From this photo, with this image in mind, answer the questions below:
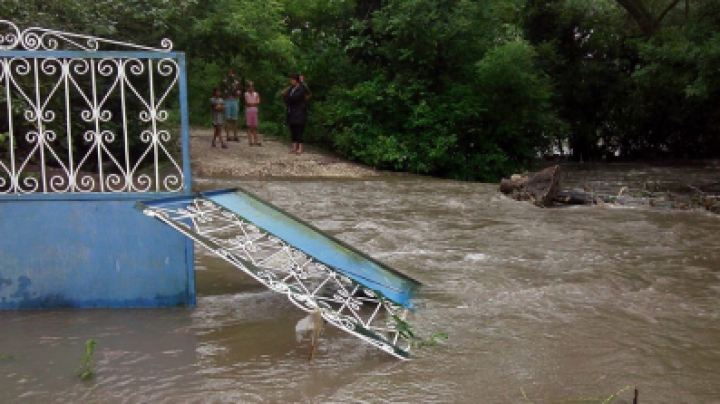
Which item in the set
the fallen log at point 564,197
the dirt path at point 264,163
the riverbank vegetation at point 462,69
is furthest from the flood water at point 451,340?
the riverbank vegetation at point 462,69

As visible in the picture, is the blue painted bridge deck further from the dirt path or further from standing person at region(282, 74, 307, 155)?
standing person at region(282, 74, 307, 155)

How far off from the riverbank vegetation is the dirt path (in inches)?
47.2

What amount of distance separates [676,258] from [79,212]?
6060 mm

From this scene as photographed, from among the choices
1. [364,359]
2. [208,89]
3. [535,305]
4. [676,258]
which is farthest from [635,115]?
[364,359]

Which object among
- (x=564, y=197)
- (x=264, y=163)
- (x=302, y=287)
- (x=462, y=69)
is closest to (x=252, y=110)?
(x=264, y=163)

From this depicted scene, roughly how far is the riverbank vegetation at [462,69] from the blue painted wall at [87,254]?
7.03m

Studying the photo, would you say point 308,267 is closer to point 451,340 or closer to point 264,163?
point 451,340

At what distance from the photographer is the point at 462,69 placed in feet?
64.7

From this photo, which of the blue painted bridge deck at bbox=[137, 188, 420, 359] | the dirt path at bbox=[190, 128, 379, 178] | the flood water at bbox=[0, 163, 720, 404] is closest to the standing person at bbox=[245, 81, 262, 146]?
the dirt path at bbox=[190, 128, 379, 178]

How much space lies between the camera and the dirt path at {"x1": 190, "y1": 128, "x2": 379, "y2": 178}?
50.3 ft

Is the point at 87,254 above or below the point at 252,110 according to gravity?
below

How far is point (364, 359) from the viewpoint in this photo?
15.2 feet

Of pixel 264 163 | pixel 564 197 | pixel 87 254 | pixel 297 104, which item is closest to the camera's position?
pixel 87 254

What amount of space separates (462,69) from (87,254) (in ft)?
51.2
